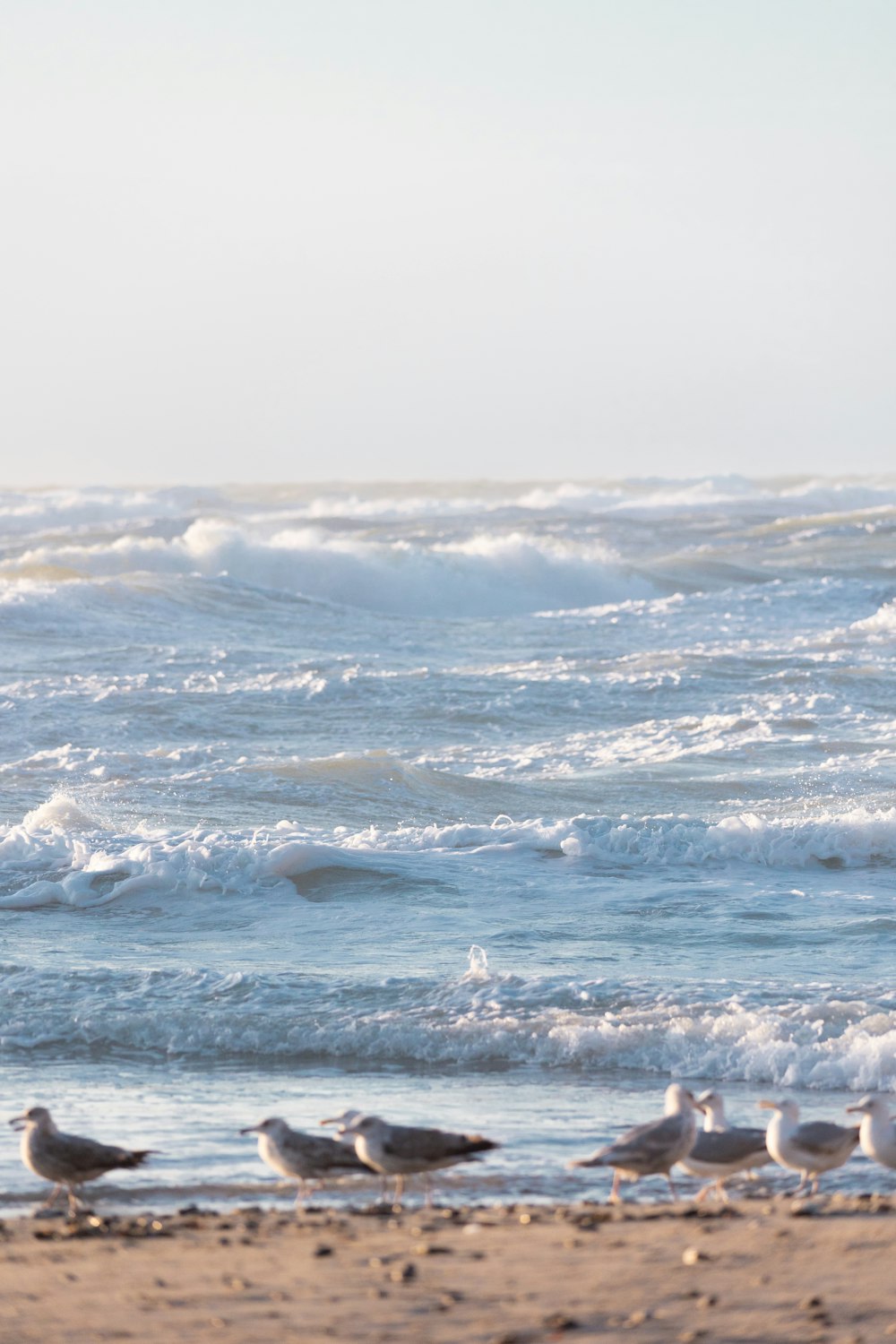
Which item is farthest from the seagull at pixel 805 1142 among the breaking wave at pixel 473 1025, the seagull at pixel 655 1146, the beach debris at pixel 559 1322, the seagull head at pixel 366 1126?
the breaking wave at pixel 473 1025

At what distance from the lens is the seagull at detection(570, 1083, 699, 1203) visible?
523cm

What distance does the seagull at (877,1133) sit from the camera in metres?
5.28

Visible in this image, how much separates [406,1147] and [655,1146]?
78 centimetres

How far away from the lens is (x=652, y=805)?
1455cm

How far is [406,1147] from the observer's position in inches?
207

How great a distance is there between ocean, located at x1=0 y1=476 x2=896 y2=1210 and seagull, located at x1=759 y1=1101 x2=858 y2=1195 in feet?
1.44

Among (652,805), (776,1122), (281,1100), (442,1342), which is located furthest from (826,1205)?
(652,805)

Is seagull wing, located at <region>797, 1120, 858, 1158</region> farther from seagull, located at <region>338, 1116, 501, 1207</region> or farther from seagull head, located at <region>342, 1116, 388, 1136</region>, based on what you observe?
seagull head, located at <region>342, 1116, 388, 1136</region>

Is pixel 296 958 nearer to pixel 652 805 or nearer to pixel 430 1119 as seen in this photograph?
pixel 430 1119

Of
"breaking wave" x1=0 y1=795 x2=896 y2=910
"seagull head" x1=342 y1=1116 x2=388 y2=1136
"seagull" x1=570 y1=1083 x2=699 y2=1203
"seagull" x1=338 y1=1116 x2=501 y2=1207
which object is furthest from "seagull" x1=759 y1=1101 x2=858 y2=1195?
"breaking wave" x1=0 y1=795 x2=896 y2=910

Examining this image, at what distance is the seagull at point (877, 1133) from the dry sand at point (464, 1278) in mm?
312

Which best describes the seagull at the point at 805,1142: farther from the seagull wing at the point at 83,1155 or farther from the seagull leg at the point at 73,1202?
the seagull leg at the point at 73,1202

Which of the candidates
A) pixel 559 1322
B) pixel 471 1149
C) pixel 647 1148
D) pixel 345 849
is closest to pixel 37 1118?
pixel 471 1149

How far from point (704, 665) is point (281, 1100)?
1646 centimetres
